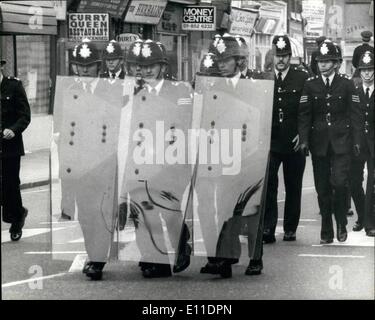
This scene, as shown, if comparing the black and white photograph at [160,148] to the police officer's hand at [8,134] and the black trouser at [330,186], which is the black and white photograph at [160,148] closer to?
the police officer's hand at [8,134]

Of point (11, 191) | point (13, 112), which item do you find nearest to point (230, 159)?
point (13, 112)

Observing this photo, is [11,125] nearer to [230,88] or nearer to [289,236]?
[230,88]

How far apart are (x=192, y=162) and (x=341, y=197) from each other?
2.30 metres

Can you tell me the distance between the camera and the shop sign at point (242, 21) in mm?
9859

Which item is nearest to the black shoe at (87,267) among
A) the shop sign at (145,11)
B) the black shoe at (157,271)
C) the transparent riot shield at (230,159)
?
the black shoe at (157,271)

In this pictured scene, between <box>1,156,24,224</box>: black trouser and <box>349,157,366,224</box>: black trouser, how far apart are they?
2667 mm

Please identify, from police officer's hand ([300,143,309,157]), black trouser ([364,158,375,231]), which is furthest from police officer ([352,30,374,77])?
black trouser ([364,158,375,231])

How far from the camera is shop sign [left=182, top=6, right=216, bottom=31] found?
29.1 ft

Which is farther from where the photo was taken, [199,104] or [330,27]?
[330,27]

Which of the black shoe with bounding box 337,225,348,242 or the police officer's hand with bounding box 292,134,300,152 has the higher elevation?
the police officer's hand with bounding box 292,134,300,152

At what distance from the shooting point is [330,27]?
29.1 ft

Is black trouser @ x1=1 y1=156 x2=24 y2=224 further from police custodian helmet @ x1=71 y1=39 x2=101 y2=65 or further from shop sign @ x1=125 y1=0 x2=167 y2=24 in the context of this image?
shop sign @ x1=125 y1=0 x2=167 y2=24

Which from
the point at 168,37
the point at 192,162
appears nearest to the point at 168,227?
the point at 192,162
